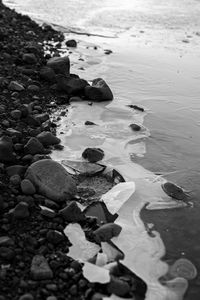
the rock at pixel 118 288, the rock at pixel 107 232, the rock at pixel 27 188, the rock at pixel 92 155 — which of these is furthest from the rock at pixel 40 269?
Result: the rock at pixel 92 155

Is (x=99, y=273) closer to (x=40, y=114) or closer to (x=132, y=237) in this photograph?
(x=132, y=237)

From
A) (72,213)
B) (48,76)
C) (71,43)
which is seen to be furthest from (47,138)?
(71,43)

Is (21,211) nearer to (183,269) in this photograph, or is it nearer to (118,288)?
(118,288)

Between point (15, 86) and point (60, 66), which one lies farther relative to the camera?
point (60, 66)

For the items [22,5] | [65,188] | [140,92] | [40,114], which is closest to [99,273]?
[65,188]

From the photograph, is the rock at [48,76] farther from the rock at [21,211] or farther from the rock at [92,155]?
the rock at [21,211]

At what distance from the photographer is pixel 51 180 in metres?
3.88

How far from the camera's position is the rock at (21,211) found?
347 cm

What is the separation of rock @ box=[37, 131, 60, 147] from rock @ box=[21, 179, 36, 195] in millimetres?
1132

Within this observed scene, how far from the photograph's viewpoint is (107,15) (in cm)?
1320

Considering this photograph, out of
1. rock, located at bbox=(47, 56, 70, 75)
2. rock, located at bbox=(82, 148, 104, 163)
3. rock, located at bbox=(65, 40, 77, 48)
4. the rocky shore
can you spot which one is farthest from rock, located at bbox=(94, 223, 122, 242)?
rock, located at bbox=(65, 40, 77, 48)

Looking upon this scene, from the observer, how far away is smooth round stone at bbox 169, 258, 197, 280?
3.17 metres

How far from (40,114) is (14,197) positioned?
2119 millimetres

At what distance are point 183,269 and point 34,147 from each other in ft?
6.83
